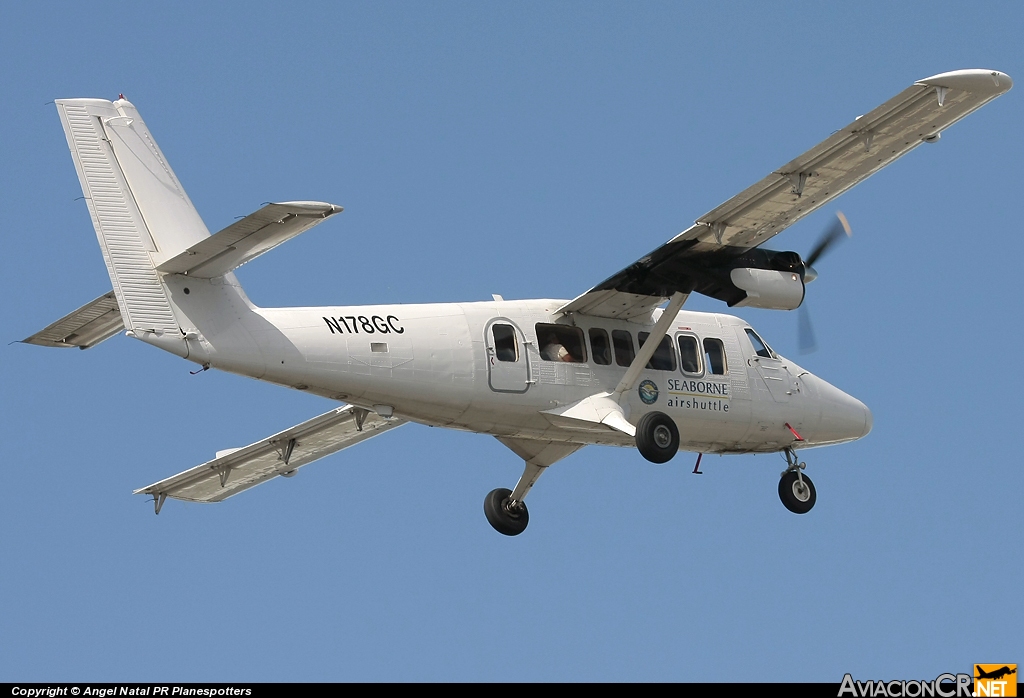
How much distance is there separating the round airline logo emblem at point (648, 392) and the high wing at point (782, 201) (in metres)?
1.28

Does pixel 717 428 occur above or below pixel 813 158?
below

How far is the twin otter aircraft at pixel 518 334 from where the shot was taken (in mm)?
23438

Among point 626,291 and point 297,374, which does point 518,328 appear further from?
point 297,374

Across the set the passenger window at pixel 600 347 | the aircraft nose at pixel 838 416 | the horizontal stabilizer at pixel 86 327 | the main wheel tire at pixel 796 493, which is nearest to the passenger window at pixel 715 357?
the passenger window at pixel 600 347

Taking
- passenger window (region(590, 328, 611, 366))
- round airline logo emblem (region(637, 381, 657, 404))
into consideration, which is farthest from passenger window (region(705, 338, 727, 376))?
passenger window (region(590, 328, 611, 366))

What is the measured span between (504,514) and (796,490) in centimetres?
536

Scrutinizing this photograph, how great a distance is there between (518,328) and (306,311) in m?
3.79

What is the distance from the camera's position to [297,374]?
2419 centimetres

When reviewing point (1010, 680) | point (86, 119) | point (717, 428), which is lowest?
point (1010, 680)

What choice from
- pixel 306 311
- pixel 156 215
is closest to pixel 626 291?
pixel 306 311

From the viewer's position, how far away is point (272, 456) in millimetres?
30922

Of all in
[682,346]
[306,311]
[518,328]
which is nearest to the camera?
[306,311]

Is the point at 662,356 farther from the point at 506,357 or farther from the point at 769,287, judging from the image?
the point at 506,357

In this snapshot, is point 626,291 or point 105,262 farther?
point 626,291
